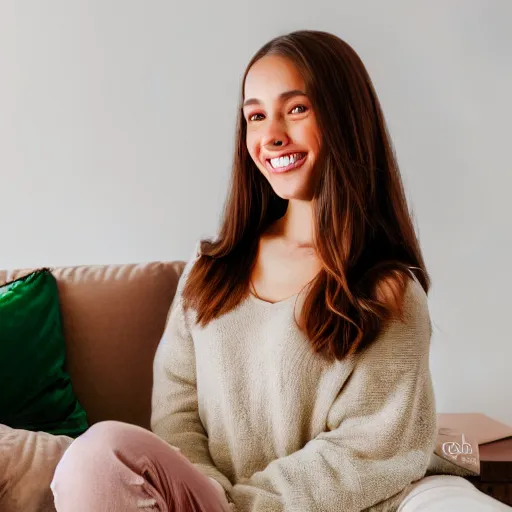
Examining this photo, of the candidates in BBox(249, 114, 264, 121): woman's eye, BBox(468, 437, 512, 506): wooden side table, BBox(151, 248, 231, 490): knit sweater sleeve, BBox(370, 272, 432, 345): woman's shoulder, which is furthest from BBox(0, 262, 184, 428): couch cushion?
BBox(468, 437, 512, 506): wooden side table

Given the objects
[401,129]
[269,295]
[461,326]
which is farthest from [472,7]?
[269,295]

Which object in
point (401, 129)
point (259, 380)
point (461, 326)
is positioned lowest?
point (461, 326)

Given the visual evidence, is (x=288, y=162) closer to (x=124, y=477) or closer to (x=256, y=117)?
(x=256, y=117)

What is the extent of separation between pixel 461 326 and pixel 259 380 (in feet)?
2.84

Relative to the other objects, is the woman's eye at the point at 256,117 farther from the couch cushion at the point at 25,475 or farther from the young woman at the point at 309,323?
the couch cushion at the point at 25,475

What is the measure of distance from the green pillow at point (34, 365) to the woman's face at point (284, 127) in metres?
0.55

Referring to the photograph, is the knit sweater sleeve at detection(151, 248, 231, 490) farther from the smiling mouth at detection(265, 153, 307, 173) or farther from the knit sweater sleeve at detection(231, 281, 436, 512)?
the smiling mouth at detection(265, 153, 307, 173)

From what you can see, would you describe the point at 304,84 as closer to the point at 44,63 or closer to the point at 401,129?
the point at 401,129

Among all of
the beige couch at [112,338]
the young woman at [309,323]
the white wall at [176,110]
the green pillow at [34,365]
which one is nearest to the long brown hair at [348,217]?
the young woman at [309,323]

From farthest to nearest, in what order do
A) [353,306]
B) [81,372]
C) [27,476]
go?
[81,372] < [353,306] < [27,476]

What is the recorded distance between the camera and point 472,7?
2.17 meters

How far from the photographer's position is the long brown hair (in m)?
1.52

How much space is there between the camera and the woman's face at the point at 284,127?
5.08 feet

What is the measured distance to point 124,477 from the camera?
1166 mm
